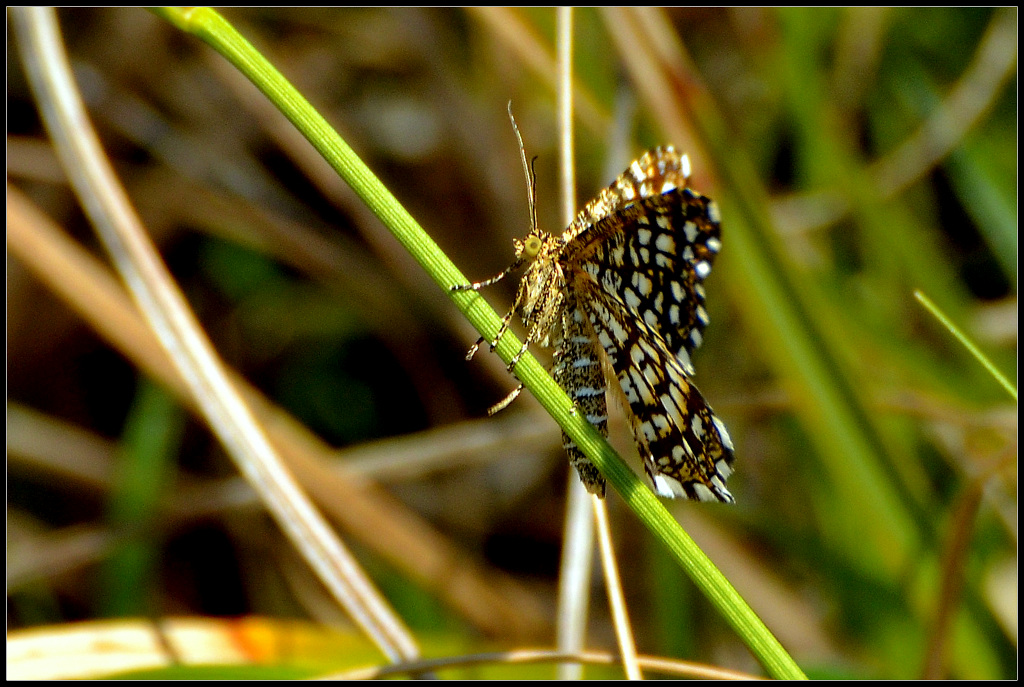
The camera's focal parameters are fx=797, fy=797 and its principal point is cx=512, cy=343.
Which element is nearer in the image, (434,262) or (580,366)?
(434,262)

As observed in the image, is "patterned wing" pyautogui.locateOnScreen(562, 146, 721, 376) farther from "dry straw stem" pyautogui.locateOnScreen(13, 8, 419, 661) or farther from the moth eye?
"dry straw stem" pyautogui.locateOnScreen(13, 8, 419, 661)

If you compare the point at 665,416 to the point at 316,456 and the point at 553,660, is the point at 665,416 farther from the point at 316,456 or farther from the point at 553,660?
the point at 316,456

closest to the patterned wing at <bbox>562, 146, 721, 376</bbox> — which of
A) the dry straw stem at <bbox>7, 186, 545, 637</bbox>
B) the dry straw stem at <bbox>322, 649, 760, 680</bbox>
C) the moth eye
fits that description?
the moth eye

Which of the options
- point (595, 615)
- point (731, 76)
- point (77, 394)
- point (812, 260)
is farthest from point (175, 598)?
point (731, 76)

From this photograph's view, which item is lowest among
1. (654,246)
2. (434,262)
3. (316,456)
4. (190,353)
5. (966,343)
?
(966,343)

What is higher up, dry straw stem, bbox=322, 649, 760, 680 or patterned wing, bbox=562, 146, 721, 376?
patterned wing, bbox=562, 146, 721, 376

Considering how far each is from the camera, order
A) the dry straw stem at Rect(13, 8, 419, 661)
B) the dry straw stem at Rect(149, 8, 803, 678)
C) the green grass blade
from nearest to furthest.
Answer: the dry straw stem at Rect(149, 8, 803, 678)
the green grass blade
the dry straw stem at Rect(13, 8, 419, 661)

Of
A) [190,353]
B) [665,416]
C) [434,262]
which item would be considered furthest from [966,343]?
[190,353]
